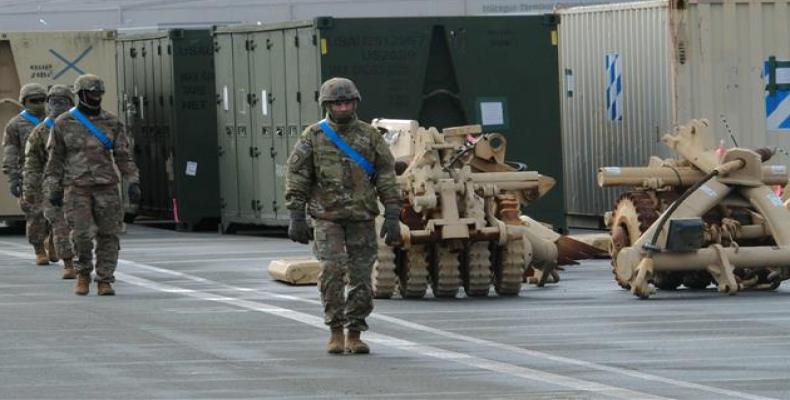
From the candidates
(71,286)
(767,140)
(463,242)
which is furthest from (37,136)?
(767,140)

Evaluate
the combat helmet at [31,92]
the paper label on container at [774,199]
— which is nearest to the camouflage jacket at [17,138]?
the combat helmet at [31,92]

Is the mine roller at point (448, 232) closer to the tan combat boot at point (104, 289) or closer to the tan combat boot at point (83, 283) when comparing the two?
the tan combat boot at point (104, 289)

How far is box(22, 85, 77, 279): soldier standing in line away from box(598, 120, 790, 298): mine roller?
575 centimetres

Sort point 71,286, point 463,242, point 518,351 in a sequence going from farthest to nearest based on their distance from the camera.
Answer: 1. point 71,286
2. point 463,242
3. point 518,351

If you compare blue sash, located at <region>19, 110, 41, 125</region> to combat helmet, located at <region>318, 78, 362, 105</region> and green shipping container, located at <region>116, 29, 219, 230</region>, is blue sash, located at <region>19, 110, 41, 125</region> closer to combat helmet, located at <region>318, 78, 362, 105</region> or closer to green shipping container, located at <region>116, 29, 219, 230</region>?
green shipping container, located at <region>116, 29, 219, 230</region>

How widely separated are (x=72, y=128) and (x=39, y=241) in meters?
4.92

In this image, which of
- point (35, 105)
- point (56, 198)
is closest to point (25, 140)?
point (35, 105)

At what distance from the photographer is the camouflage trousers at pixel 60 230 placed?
2312 centimetres

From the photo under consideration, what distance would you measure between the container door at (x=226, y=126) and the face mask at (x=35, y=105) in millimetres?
6080

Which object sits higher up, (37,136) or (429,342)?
(37,136)

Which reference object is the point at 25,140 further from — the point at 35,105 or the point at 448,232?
the point at 448,232

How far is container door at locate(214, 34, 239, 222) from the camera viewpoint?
31.4 m

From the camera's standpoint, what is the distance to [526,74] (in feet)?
94.6

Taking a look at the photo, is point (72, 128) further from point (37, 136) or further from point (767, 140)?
point (767, 140)
